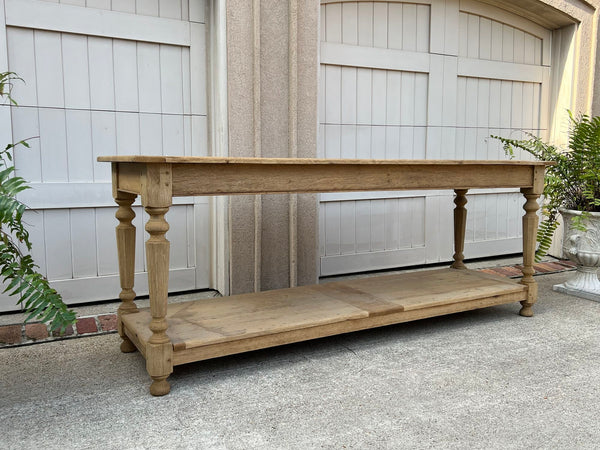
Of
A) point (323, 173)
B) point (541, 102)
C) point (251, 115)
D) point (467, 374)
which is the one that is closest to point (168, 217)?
point (251, 115)

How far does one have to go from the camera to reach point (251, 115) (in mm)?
3479

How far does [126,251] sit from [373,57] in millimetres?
2540

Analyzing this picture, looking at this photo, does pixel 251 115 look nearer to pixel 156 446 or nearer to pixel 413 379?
pixel 413 379

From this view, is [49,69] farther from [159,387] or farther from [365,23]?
[365,23]

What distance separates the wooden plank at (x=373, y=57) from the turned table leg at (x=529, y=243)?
5.26ft

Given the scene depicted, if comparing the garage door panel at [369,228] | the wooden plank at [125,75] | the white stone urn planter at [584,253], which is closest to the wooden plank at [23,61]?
the wooden plank at [125,75]

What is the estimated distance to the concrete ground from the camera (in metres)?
1.86

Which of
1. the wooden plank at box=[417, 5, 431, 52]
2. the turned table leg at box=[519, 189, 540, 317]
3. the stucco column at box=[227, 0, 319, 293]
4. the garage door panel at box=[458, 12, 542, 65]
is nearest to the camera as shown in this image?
the turned table leg at box=[519, 189, 540, 317]

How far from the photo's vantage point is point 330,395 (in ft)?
7.20

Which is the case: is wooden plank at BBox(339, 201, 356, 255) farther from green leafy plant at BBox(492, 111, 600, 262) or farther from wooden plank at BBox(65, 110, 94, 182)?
wooden plank at BBox(65, 110, 94, 182)

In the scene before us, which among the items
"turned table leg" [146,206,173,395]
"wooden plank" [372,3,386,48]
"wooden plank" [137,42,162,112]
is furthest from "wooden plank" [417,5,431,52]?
"turned table leg" [146,206,173,395]

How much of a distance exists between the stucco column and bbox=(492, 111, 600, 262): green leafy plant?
1432 millimetres

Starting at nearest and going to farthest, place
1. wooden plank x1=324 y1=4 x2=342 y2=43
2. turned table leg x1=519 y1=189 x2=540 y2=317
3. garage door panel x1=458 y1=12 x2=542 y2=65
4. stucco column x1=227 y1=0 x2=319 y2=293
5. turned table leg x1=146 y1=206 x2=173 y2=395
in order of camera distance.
A: turned table leg x1=146 y1=206 x2=173 y2=395
turned table leg x1=519 y1=189 x2=540 y2=317
stucco column x1=227 y1=0 x2=319 y2=293
wooden plank x1=324 y1=4 x2=342 y2=43
garage door panel x1=458 y1=12 x2=542 y2=65

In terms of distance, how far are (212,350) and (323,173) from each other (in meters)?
0.94
